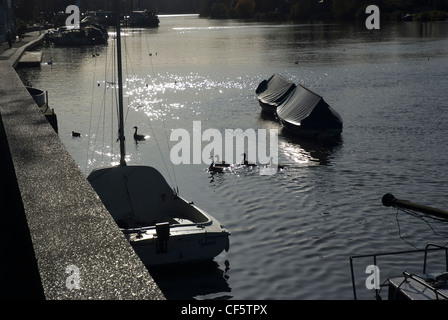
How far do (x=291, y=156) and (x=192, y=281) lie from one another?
24.3 metres

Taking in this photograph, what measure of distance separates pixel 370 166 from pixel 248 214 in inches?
536

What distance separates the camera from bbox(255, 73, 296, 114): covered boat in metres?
69.6

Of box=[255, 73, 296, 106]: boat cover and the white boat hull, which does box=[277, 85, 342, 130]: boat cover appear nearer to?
box=[255, 73, 296, 106]: boat cover

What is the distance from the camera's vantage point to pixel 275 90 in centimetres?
7325

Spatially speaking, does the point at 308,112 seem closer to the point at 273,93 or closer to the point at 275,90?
the point at 273,93

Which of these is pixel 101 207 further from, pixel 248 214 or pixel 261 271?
pixel 248 214

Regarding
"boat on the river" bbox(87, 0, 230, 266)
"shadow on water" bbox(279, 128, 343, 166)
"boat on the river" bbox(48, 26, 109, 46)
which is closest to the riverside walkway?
"boat on the river" bbox(87, 0, 230, 266)

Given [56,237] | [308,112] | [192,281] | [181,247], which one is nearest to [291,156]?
[308,112]

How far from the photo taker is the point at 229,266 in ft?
95.7

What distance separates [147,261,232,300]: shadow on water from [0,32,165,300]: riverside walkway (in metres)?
6.06

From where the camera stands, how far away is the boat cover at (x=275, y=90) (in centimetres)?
7038

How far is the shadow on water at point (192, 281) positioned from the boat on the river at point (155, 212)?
1.00 meters

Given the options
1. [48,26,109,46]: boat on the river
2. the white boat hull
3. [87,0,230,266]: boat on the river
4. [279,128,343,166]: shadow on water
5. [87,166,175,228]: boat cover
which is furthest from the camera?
[48,26,109,46]: boat on the river
